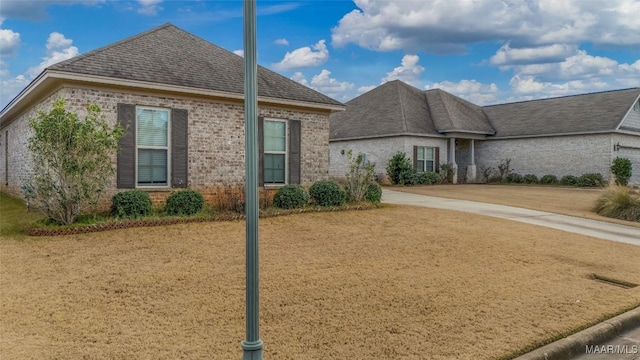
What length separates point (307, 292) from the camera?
584 centimetres

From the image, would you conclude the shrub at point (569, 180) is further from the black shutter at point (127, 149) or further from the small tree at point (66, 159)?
the small tree at point (66, 159)

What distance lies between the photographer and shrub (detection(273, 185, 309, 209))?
12.5m

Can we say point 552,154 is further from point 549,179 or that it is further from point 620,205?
point 620,205

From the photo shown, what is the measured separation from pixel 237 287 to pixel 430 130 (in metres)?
23.1

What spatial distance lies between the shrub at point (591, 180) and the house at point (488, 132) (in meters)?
0.50

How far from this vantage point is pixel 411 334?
15.0 ft

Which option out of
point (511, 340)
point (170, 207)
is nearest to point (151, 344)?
point (511, 340)

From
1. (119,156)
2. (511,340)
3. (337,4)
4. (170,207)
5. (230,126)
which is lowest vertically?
(511,340)

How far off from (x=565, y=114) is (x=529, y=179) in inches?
195

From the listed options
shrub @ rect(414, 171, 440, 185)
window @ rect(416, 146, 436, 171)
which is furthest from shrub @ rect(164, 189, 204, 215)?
window @ rect(416, 146, 436, 171)

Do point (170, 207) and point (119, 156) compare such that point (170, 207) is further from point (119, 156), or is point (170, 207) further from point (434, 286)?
point (434, 286)

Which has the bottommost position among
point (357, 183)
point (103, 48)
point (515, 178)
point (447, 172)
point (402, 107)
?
point (357, 183)

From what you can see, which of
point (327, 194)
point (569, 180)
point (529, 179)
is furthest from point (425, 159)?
point (327, 194)

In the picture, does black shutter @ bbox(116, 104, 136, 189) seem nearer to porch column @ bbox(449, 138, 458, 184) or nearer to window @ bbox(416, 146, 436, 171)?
window @ bbox(416, 146, 436, 171)
